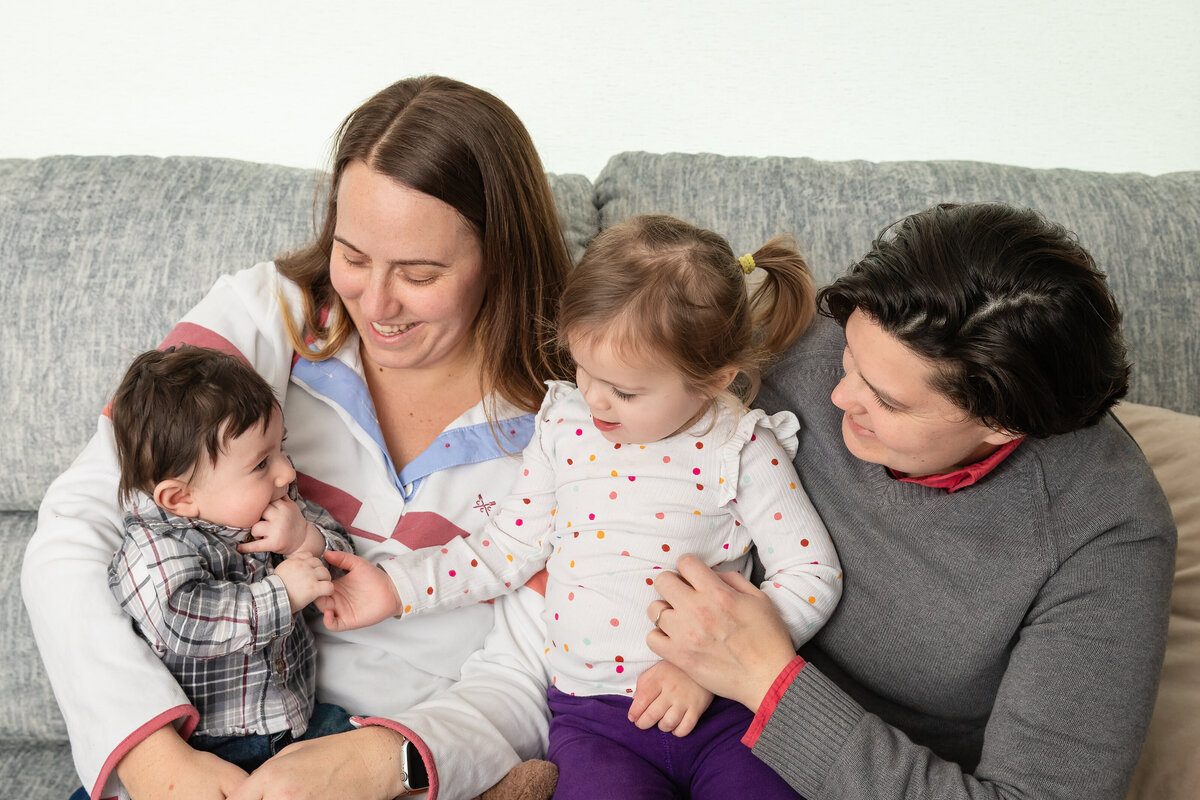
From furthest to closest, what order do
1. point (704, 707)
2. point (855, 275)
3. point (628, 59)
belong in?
point (628, 59)
point (704, 707)
point (855, 275)

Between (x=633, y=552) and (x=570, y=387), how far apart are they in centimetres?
29

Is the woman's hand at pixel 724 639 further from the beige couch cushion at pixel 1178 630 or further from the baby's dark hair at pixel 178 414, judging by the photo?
the baby's dark hair at pixel 178 414

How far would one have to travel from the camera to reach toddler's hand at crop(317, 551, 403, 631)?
4.57 ft

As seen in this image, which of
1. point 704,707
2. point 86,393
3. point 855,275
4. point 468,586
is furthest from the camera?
point 86,393

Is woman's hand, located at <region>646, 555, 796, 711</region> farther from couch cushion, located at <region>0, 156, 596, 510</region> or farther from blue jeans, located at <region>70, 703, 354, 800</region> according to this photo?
couch cushion, located at <region>0, 156, 596, 510</region>

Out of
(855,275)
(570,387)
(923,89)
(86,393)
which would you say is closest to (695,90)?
(923,89)

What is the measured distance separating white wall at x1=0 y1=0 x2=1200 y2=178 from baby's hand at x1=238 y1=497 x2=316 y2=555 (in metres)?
1.28

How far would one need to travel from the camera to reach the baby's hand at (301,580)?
1309 mm

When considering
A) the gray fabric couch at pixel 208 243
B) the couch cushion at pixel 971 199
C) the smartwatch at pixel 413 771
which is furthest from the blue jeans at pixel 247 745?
the couch cushion at pixel 971 199

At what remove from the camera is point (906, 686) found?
131 cm

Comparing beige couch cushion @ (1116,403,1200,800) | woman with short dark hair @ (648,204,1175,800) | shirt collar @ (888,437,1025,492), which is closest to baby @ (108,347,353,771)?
woman with short dark hair @ (648,204,1175,800)

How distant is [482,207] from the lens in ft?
4.67

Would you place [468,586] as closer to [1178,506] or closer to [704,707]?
[704,707]

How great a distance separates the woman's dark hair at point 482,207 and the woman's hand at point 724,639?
1.54ft
